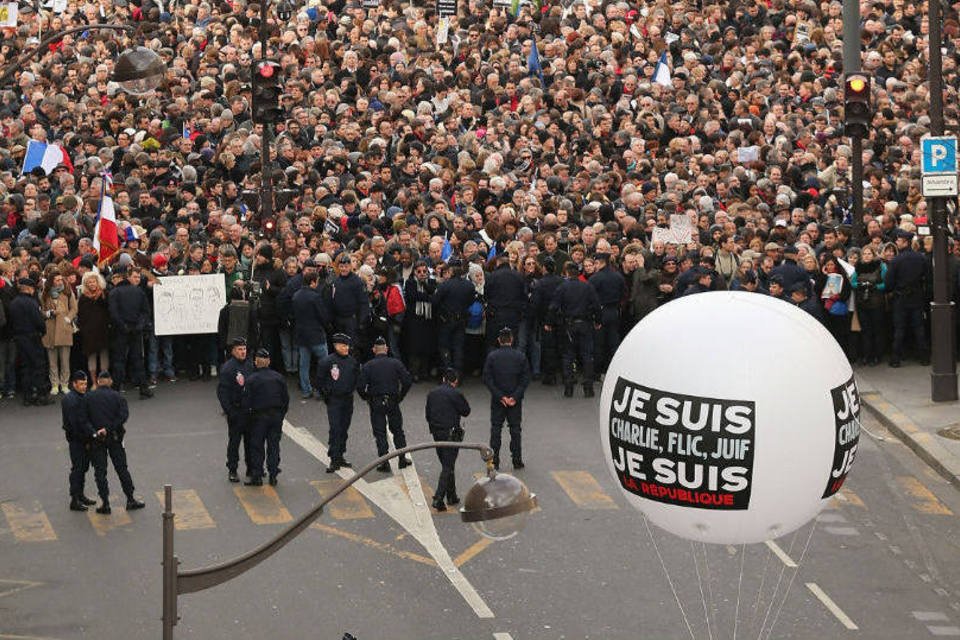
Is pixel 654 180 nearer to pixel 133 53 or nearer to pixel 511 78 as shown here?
pixel 511 78

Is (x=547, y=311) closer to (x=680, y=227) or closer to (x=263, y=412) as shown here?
(x=680, y=227)

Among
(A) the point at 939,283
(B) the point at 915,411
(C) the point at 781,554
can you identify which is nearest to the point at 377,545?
(C) the point at 781,554

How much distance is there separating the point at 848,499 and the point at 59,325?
1084cm

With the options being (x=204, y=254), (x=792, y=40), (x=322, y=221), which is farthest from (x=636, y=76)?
(x=204, y=254)

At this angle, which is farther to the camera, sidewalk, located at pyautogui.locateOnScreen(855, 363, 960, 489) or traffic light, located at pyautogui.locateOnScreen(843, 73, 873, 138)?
traffic light, located at pyautogui.locateOnScreen(843, 73, 873, 138)

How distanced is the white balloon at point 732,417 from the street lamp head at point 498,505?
72.0 inches

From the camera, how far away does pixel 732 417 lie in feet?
47.2

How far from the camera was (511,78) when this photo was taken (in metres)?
36.8

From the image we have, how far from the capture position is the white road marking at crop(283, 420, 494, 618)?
19531mm

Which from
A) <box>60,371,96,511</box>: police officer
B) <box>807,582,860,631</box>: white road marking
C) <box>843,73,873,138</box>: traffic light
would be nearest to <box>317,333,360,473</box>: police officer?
<box>60,371,96,511</box>: police officer

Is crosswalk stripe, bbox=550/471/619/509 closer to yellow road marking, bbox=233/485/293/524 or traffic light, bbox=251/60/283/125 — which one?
yellow road marking, bbox=233/485/293/524

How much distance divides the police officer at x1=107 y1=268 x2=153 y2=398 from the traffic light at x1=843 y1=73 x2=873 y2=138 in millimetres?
10462

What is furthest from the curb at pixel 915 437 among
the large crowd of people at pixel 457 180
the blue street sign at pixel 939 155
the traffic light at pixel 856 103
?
the traffic light at pixel 856 103

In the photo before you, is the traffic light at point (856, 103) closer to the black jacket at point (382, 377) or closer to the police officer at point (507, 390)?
the police officer at point (507, 390)
